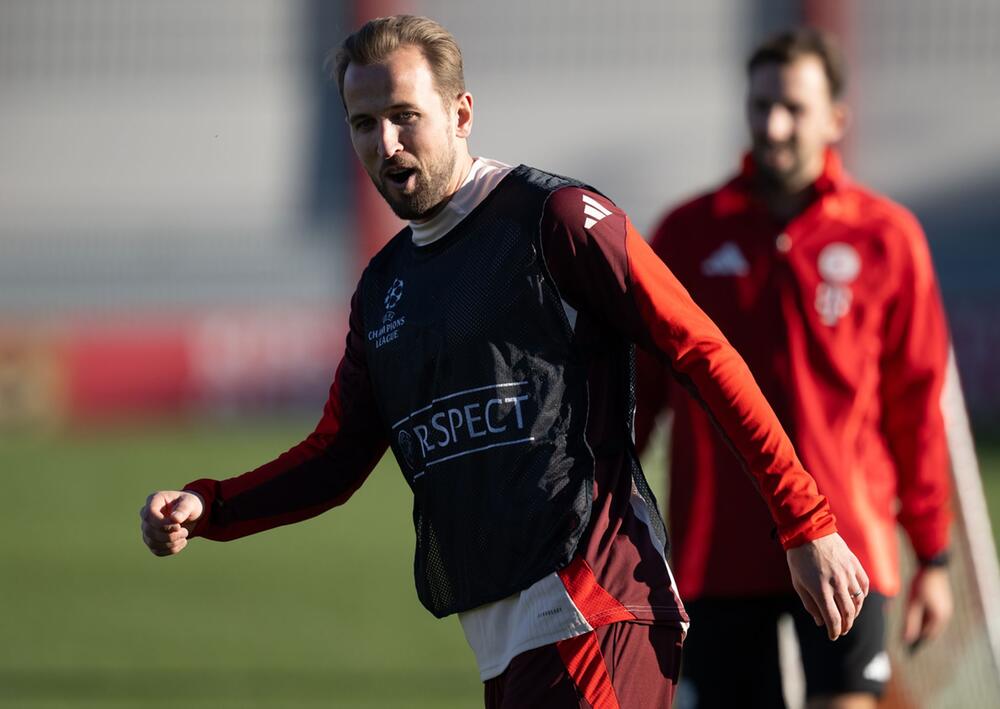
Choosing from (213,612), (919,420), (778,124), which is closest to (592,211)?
(778,124)

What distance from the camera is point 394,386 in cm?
296

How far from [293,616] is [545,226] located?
5.58 m

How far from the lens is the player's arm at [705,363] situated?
2.60 m

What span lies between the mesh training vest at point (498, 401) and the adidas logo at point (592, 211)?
7cm

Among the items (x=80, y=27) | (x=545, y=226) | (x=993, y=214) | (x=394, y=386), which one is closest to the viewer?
(x=545, y=226)

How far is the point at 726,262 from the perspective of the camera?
403 cm

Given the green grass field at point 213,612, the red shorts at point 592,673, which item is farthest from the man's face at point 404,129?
the green grass field at point 213,612

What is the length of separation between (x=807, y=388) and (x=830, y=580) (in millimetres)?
1361

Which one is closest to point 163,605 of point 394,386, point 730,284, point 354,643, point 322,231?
point 354,643

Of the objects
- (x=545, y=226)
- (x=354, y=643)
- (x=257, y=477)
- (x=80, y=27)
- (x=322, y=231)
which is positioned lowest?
(x=354, y=643)

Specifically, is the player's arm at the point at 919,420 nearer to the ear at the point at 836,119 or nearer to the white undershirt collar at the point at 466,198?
the ear at the point at 836,119

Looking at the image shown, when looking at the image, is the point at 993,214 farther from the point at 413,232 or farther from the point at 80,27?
the point at 413,232

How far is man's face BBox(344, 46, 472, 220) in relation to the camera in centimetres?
279

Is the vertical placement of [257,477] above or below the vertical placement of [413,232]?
below
